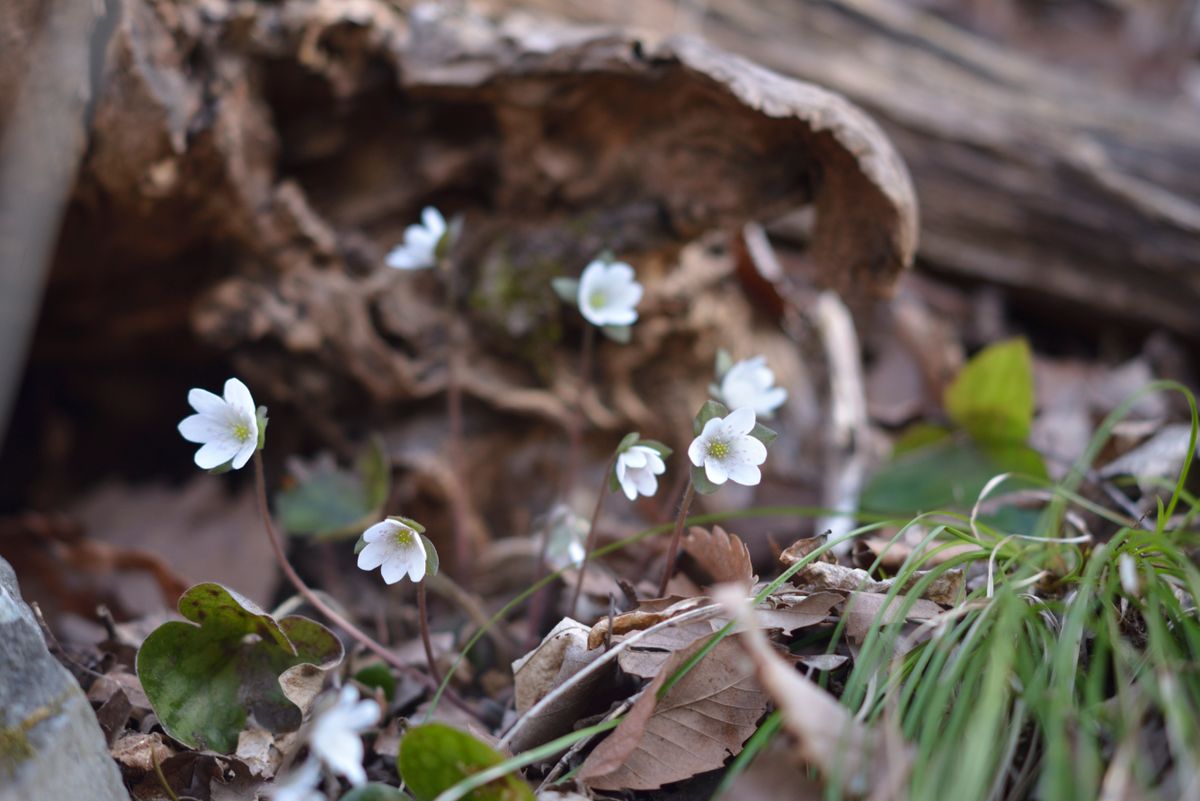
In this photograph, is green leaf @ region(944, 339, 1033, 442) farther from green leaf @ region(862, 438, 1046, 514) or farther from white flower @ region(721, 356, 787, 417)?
white flower @ region(721, 356, 787, 417)

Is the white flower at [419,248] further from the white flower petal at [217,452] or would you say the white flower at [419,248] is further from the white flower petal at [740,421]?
the white flower petal at [740,421]

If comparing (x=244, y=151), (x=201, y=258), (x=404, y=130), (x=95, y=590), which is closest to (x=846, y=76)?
(x=404, y=130)

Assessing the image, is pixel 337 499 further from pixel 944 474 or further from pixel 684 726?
pixel 944 474

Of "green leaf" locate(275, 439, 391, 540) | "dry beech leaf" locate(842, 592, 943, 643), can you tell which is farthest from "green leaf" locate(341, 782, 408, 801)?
"green leaf" locate(275, 439, 391, 540)

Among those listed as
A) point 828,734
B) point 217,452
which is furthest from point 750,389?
point 217,452

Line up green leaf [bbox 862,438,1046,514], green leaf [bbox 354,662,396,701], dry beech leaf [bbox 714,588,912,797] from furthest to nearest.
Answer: green leaf [bbox 862,438,1046,514]
green leaf [bbox 354,662,396,701]
dry beech leaf [bbox 714,588,912,797]
